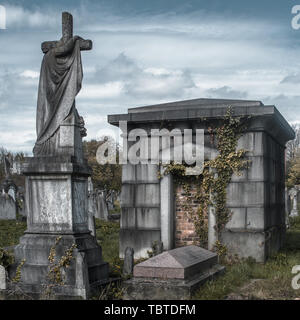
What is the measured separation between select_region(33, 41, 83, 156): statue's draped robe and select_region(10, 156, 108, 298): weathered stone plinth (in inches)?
17.7

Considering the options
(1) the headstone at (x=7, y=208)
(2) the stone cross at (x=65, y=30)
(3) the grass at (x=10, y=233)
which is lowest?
(3) the grass at (x=10, y=233)

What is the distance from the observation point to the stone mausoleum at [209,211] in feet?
41.0

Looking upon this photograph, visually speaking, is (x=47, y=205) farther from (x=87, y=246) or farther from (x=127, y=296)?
(x=127, y=296)

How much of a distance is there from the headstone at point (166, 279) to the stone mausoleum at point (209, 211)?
365cm

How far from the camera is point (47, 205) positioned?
28.8ft

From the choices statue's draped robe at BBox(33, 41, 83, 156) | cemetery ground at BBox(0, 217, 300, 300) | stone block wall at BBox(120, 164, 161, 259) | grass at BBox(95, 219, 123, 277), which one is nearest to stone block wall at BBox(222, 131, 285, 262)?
cemetery ground at BBox(0, 217, 300, 300)

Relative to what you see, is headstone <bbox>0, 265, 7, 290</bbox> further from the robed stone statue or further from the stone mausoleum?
the stone mausoleum

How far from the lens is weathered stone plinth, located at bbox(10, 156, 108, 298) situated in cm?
850

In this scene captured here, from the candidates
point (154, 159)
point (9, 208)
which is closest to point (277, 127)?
point (154, 159)

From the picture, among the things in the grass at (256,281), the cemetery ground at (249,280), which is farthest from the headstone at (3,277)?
the grass at (256,281)

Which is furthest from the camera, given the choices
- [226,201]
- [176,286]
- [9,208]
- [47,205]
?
[9,208]

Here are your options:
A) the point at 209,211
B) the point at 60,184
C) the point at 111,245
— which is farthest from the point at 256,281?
the point at 111,245

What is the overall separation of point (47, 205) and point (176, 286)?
262 centimetres

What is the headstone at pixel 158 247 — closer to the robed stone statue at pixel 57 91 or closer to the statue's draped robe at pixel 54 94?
the robed stone statue at pixel 57 91
